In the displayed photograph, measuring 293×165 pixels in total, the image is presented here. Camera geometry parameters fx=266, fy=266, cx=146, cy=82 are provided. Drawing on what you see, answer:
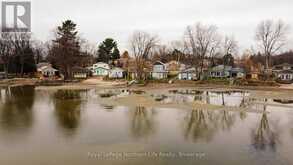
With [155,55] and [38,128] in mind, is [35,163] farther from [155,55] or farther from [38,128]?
[155,55]

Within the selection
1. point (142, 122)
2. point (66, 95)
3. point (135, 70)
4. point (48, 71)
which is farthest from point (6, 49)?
point (142, 122)

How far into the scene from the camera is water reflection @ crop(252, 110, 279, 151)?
38.2ft

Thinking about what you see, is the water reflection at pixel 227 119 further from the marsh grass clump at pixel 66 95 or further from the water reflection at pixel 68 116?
the marsh grass clump at pixel 66 95

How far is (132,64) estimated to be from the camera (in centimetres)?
6044

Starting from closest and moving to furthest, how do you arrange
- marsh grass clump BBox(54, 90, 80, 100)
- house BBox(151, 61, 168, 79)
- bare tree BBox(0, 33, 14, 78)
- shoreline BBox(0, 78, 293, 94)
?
marsh grass clump BBox(54, 90, 80, 100)
shoreline BBox(0, 78, 293, 94)
bare tree BBox(0, 33, 14, 78)
house BBox(151, 61, 168, 79)

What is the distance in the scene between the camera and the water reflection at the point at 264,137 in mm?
11650

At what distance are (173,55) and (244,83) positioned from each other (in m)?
36.2

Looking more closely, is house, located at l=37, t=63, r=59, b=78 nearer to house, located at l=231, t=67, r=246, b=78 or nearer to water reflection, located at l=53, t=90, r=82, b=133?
house, located at l=231, t=67, r=246, b=78

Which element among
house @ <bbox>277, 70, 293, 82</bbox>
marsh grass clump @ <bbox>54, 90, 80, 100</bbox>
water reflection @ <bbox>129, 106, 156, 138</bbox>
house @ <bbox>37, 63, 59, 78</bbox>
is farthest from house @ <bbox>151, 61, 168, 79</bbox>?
water reflection @ <bbox>129, 106, 156, 138</bbox>

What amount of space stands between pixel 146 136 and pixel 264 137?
5.87m

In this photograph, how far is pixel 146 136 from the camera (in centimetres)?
1333

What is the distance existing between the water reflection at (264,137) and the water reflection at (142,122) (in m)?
5.16

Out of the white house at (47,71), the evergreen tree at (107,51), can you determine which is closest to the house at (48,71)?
the white house at (47,71)

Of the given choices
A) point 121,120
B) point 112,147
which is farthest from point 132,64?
point 112,147
